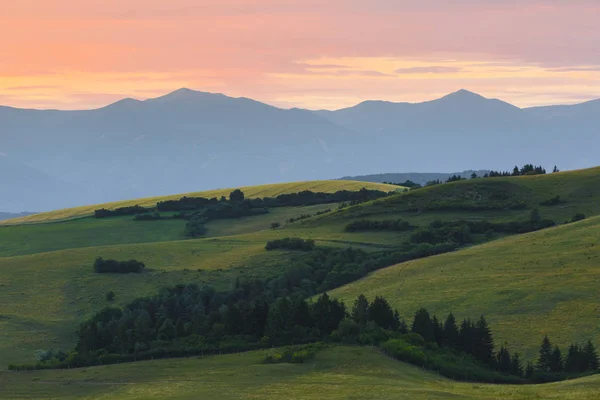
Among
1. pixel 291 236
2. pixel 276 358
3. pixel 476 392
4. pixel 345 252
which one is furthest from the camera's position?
pixel 291 236

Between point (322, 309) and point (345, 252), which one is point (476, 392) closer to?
point (322, 309)

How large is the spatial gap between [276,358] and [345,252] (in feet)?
255

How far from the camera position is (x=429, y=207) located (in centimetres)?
19262

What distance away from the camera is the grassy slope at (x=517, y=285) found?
301 feet

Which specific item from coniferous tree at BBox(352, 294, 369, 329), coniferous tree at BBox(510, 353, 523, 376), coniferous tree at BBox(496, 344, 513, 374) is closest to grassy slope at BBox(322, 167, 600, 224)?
coniferous tree at BBox(352, 294, 369, 329)

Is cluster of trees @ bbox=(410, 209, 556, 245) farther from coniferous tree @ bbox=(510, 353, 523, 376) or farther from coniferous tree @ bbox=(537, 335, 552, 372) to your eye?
coniferous tree @ bbox=(510, 353, 523, 376)

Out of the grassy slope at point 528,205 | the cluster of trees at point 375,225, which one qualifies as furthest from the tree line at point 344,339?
the grassy slope at point 528,205

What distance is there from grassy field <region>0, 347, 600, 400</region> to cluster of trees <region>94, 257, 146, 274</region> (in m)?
67.7

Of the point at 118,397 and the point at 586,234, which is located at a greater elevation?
the point at 586,234

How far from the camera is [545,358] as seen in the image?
77.9 metres

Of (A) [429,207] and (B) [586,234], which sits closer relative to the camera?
(B) [586,234]

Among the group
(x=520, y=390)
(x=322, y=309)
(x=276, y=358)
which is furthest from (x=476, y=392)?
(x=322, y=309)

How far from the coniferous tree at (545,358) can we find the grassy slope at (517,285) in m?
4.16

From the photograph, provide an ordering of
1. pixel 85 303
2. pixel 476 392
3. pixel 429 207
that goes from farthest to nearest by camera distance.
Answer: pixel 429 207
pixel 85 303
pixel 476 392
